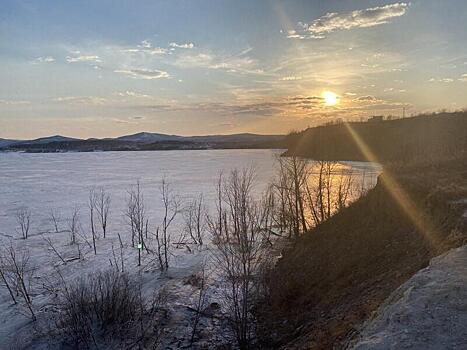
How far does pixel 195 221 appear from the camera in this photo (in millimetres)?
37219

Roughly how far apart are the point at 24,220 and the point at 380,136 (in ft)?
330

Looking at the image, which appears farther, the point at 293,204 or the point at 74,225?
the point at 74,225

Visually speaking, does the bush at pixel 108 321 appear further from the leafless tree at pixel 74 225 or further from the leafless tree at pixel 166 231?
the leafless tree at pixel 74 225

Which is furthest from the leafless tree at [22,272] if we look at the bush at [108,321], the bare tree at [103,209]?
the bare tree at [103,209]

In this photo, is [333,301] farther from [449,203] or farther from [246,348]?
[449,203]

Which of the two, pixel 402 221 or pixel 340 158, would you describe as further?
pixel 340 158

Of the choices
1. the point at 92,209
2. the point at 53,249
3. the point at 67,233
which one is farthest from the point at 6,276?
the point at 92,209

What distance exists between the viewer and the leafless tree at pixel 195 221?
1295 inches

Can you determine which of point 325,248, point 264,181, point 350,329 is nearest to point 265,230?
point 325,248

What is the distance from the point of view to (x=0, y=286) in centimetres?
2277

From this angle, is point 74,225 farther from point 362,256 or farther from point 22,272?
point 362,256

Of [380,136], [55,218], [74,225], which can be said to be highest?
[380,136]

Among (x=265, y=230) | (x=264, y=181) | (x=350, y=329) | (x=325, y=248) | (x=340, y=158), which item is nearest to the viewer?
(x=350, y=329)

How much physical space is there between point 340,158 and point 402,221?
88.5m
